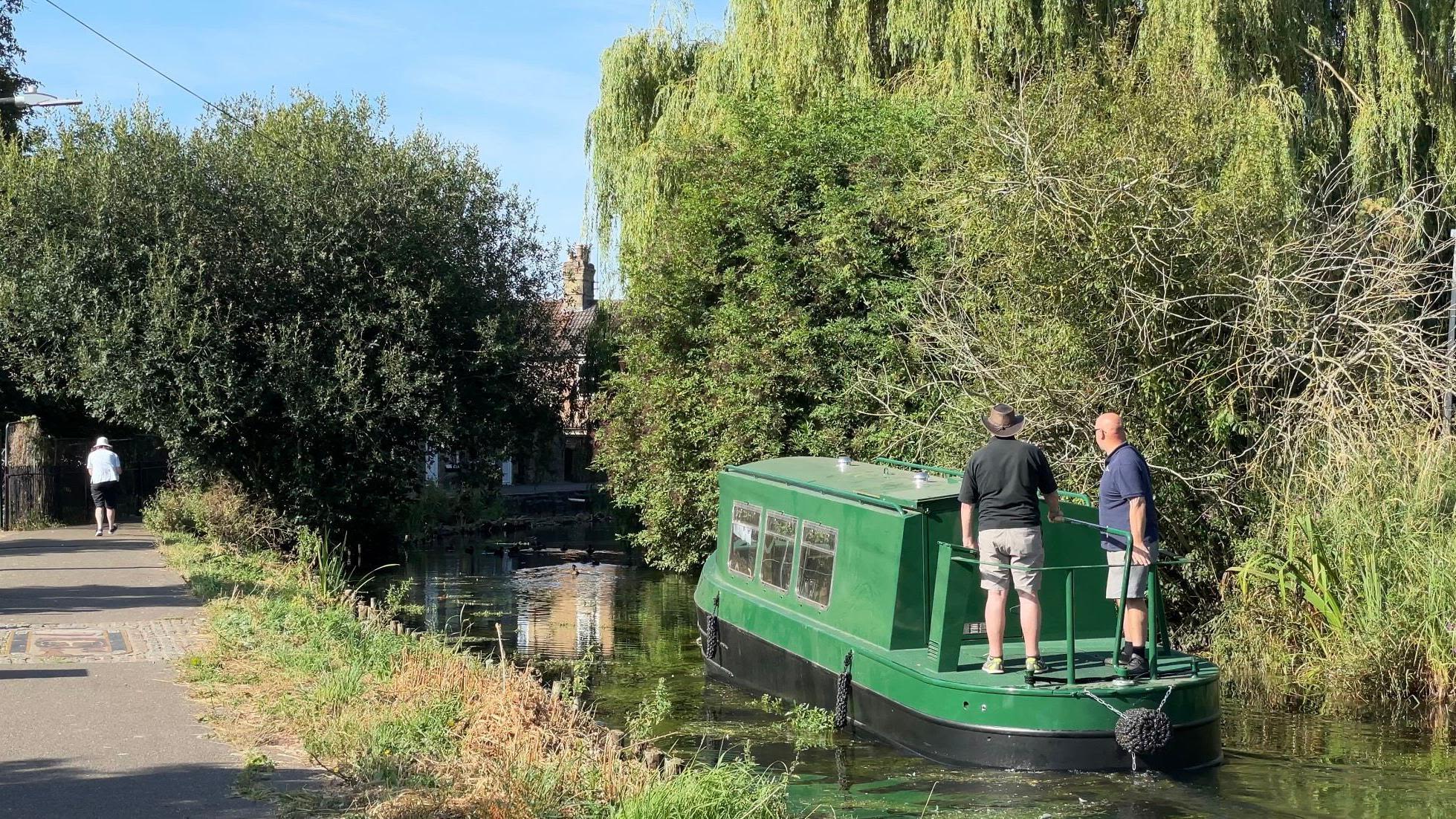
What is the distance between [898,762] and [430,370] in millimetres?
14316

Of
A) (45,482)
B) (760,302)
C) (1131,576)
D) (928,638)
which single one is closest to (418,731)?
(928,638)

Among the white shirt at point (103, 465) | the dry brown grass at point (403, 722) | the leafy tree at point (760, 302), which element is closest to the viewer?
the dry brown grass at point (403, 722)

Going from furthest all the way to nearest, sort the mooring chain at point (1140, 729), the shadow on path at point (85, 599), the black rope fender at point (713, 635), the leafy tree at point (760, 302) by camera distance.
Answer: the leafy tree at point (760, 302) → the black rope fender at point (713, 635) → the shadow on path at point (85, 599) → the mooring chain at point (1140, 729)

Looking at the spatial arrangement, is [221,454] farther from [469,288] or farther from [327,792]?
[327,792]

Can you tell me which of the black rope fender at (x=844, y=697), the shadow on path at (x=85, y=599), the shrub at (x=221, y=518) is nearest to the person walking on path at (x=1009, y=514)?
the black rope fender at (x=844, y=697)

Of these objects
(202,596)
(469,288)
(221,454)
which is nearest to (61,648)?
(202,596)

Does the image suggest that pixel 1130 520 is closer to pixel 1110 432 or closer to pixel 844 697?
pixel 1110 432

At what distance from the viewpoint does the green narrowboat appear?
31.3ft

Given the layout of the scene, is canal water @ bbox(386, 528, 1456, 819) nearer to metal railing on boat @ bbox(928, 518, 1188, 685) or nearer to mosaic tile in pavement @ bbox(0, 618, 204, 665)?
metal railing on boat @ bbox(928, 518, 1188, 685)

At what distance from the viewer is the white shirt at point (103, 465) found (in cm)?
2055

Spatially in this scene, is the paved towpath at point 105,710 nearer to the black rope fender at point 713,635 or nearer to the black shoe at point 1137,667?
the black rope fender at point 713,635

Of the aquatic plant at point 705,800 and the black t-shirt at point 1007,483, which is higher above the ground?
the black t-shirt at point 1007,483

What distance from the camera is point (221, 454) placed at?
74.2 feet

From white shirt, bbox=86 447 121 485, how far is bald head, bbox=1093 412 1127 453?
1577cm
